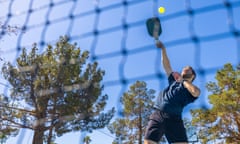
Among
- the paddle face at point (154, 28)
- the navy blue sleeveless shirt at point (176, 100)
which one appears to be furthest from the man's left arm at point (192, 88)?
the paddle face at point (154, 28)

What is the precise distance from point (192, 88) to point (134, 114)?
1630 cm

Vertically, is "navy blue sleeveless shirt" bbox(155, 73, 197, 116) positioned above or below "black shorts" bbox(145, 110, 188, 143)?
above

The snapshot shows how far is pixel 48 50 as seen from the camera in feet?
52.8

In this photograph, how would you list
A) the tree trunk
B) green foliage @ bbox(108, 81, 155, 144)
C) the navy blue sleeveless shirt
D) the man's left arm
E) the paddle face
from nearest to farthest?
the man's left arm
the navy blue sleeveless shirt
the paddle face
the tree trunk
green foliage @ bbox(108, 81, 155, 144)

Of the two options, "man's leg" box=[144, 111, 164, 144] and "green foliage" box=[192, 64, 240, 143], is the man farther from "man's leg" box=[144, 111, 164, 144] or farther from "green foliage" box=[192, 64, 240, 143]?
"green foliage" box=[192, 64, 240, 143]

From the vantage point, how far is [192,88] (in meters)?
2.63

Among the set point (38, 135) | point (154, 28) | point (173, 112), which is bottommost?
point (173, 112)

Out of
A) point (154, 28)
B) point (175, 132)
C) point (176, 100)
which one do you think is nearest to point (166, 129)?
point (175, 132)

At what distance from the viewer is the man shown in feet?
8.98

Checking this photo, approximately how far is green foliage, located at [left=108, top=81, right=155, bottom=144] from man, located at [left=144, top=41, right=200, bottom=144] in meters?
14.9

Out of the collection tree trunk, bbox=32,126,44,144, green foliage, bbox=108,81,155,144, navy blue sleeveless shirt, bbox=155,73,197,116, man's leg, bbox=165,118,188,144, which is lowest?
man's leg, bbox=165,118,188,144

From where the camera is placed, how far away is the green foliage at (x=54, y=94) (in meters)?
14.1

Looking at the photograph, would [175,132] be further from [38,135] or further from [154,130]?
[38,135]

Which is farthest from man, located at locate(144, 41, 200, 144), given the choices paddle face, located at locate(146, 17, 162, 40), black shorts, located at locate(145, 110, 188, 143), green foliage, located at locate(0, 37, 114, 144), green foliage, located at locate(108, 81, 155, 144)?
green foliage, located at locate(108, 81, 155, 144)
